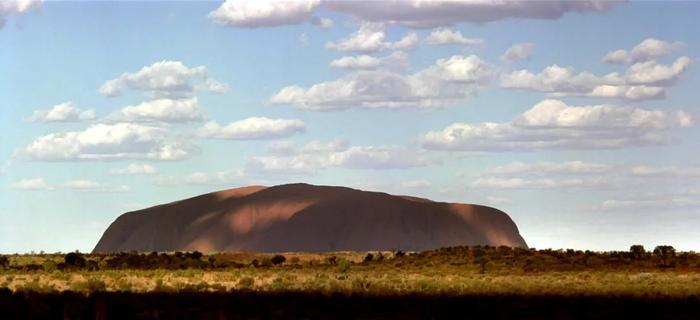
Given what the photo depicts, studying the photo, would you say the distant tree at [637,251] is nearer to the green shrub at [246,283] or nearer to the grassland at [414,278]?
the grassland at [414,278]

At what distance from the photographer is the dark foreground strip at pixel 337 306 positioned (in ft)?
111

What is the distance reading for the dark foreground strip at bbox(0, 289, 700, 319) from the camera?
111ft

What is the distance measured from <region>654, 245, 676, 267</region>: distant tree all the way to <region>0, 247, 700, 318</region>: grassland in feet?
0.35

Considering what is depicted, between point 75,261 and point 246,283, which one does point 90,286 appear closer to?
point 246,283

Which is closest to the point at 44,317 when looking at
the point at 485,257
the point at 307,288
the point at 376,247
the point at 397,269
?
the point at 307,288

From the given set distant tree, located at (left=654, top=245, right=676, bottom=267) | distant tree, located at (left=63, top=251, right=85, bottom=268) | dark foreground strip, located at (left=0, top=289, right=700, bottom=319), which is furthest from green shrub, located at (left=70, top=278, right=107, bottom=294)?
distant tree, located at (left=654, top=245, right=676, bottom=267)

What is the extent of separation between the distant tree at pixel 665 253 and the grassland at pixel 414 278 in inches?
4.2

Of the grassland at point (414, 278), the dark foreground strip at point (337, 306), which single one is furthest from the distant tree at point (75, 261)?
the dark foreground strip at point (337, 306)

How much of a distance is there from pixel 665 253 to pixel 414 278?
110ft

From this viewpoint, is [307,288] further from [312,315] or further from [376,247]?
[376,247]

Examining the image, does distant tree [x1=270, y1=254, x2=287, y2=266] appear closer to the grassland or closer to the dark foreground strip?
the grassland

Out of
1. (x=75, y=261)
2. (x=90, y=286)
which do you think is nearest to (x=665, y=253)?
(x=75, y=261)

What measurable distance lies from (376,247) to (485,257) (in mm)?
100623

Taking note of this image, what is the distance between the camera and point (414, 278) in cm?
7619
